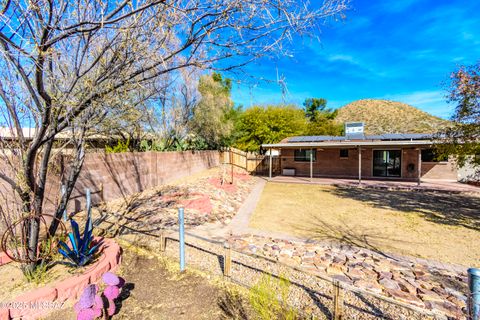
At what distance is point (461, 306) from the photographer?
2.89 metres

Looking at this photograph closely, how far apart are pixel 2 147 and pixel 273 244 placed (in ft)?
16.0

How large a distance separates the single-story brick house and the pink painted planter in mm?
12929

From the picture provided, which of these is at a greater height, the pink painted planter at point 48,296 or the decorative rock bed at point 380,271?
Answer: the pink painted planter at point 48,296

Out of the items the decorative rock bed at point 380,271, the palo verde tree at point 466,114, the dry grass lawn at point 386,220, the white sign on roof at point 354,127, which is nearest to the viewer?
the decorative rock bed at point 380,271

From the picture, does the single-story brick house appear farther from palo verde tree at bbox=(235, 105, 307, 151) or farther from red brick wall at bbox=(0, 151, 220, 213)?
red brick wall at bbox=(0, 151, 220, 213)

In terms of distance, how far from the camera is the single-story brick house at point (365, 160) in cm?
1460

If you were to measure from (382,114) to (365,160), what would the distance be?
40.1 metres

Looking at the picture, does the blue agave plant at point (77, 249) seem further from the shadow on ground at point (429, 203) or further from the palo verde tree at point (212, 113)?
the palo verde tree at point (212, 113)

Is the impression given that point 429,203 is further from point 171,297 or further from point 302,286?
point 171,297

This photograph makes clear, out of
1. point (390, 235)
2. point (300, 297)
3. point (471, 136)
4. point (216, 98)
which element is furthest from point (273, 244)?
point (216, 98)

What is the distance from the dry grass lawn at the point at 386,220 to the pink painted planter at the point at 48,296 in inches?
163

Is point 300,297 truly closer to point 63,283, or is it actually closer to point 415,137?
point 63,283

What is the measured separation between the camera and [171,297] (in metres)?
2.81

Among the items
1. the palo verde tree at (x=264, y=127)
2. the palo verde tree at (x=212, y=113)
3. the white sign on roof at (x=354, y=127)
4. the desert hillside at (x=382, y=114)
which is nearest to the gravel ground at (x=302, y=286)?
the palo verde tree at (x=212, y=113)
